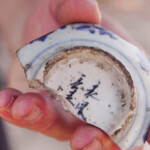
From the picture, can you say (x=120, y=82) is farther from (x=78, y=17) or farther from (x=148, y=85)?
(x=78, y=17)

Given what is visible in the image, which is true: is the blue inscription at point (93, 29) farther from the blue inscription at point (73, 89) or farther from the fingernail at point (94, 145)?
the fingernail at point (94, 145)

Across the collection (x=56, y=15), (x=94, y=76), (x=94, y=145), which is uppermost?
(x=56, y=15)

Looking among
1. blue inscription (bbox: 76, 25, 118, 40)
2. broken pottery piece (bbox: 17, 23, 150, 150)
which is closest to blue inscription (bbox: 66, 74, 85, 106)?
broken pottery piece (bbox: 17, 23, 150, 150)

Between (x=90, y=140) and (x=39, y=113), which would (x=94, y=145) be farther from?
(x=39, y=113)

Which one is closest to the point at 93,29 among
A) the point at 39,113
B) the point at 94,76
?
the point at 94,76

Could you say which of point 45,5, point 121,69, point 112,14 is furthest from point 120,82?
point 112,14

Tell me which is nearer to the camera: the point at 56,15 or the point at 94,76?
the point at 94,76
